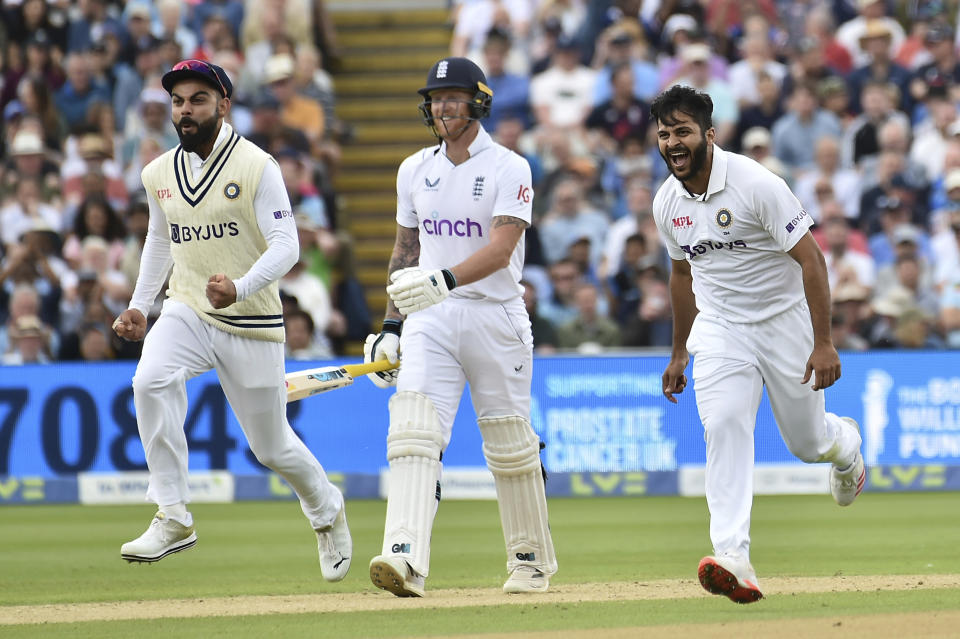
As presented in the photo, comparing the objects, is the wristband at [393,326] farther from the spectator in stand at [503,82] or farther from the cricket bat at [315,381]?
the spectator in stand at [503,82]

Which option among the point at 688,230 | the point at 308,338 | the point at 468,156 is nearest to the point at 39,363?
the point at 308,338

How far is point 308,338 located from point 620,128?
4334 millimetres

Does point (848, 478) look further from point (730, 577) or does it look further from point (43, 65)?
point (43, 65)

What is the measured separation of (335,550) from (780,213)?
2.88 meters

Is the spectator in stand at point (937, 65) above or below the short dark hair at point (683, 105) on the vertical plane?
above

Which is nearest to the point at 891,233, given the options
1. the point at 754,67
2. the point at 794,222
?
the point at 754,67

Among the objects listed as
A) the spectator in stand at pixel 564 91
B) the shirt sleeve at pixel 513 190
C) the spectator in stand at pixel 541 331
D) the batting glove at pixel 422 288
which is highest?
the spectator in stand at pixel 564 91

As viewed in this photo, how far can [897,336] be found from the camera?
14.4m

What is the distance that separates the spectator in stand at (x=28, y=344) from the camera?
1452 cm

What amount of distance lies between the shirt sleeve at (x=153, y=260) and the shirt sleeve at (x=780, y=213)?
114 inches

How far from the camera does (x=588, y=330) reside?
1462cm

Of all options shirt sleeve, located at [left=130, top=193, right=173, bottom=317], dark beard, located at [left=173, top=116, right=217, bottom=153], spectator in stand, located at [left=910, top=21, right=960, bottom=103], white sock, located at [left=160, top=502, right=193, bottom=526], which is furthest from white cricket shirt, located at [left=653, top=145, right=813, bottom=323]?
spectator in stand, located at [left=910, top=21, right=960, bottom=103]

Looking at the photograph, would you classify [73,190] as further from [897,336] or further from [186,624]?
[186,624]

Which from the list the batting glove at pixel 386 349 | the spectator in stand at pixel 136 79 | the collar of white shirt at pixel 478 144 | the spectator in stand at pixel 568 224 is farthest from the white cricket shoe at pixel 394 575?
the spectator in stand at pixel 136 79
